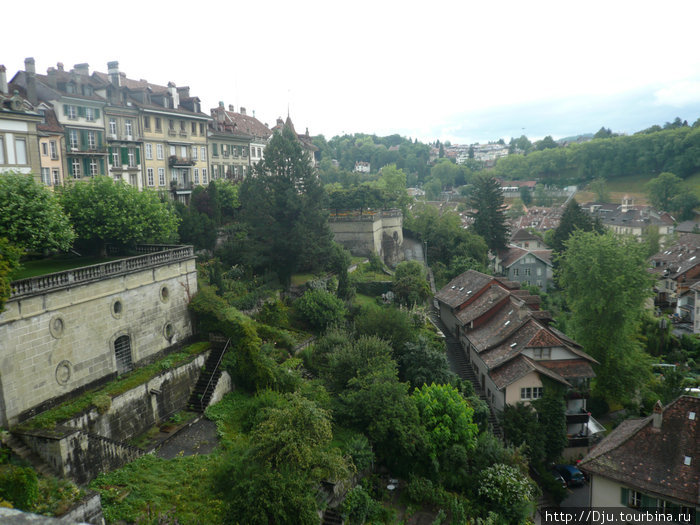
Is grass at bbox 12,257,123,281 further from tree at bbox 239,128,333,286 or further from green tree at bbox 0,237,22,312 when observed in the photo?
tree at bbox 239,128,333,286

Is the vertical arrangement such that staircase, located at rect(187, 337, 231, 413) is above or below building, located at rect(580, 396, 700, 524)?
above

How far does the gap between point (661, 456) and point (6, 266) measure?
29709 mm

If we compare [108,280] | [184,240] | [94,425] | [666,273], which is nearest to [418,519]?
[94,425]

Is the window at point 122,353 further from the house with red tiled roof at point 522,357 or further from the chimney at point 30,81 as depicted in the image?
the chimney at point 30,81

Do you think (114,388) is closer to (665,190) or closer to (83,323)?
(83,323)

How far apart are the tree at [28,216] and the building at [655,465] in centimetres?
2798

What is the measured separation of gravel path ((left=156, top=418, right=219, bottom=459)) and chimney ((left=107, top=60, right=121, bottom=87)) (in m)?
33.3

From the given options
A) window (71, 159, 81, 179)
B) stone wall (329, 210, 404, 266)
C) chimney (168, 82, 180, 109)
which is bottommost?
stone wall (329, 210, 404, 266)

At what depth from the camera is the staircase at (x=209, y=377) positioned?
83.4 feet

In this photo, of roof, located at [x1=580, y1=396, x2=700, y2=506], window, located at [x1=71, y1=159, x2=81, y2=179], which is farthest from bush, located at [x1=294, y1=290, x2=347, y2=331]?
window, located at [x1=71, y1=159, x2=81, y2=179]

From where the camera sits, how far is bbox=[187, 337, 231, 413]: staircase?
83.4 ft

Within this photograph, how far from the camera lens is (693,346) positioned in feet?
170

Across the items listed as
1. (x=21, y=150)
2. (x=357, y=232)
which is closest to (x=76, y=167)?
(x=21, y=150)

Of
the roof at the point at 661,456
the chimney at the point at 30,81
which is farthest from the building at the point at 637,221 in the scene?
the chimney at the point at 30,81
